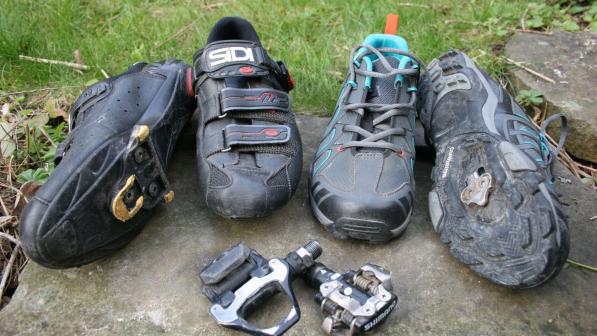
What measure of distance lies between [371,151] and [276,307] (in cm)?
60

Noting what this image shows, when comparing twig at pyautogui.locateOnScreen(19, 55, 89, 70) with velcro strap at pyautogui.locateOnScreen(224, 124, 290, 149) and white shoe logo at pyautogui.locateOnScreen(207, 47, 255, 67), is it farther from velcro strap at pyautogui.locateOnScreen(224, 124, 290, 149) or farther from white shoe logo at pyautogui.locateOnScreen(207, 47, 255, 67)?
velcro strap at pyautogui.locateOnScreen(224, 124, 290, 149)

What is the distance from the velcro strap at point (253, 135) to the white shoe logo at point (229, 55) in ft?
0.89

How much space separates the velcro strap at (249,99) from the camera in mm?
1867

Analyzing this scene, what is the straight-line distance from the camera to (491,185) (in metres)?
1.62

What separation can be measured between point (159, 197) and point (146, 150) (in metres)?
0.16

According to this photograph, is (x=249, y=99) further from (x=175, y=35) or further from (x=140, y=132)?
(x=175, y=35)

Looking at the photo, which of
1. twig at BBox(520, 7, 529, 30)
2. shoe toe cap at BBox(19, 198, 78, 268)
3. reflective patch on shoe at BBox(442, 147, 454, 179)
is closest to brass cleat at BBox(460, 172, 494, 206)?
reflective patch on shoe at BBox(442, 147, 454, 179)

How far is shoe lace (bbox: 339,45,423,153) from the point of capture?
187 centimetres

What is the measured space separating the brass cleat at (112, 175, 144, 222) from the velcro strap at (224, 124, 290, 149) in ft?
1.07

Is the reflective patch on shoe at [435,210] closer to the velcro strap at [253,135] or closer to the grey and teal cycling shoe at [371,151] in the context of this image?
the grey and teal cycling shoe at [371,151]

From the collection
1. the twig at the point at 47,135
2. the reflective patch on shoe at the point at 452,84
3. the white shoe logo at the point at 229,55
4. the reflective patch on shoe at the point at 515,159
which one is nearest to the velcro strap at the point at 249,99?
the white shoe logo at the point at 229,55

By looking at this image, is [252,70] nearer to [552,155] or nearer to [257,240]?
[257,240]

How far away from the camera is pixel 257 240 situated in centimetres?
180

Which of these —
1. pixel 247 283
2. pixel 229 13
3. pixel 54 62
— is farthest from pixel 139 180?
pixel 229 13
